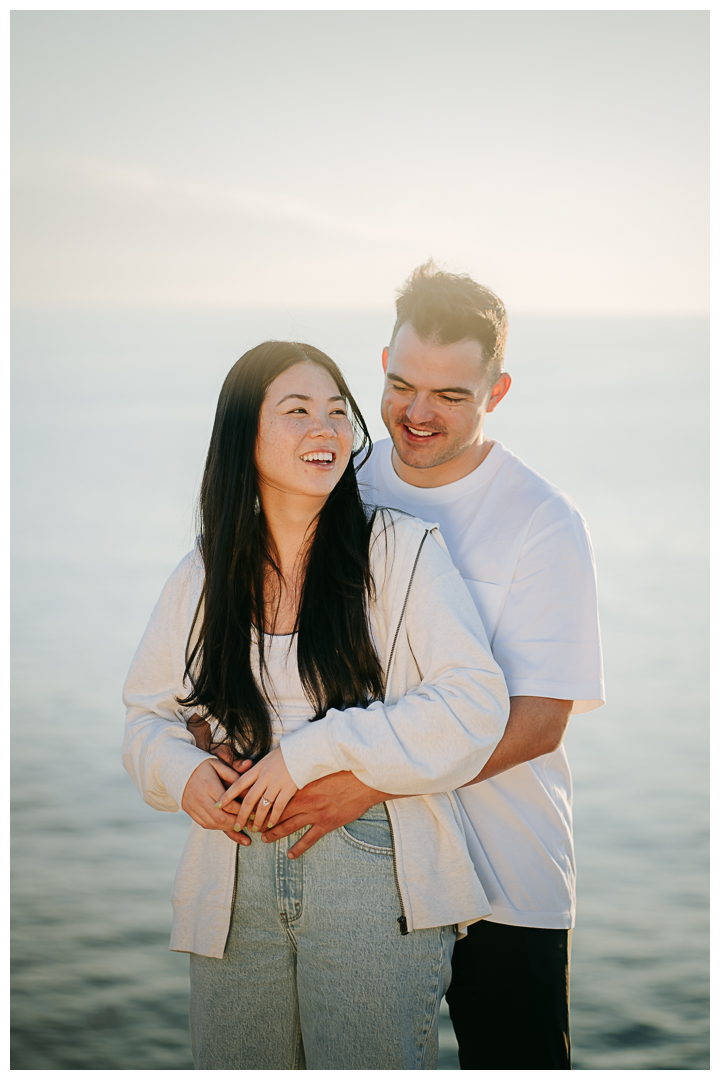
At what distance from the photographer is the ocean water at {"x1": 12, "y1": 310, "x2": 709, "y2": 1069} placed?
3443 mm

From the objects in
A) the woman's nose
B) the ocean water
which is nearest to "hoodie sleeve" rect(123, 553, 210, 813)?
the woman's nose

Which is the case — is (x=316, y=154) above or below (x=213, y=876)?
above

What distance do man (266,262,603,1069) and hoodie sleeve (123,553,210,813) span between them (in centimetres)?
58

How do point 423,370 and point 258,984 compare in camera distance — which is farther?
point 423,370

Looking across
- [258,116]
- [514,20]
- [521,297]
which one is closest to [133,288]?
[521,297]

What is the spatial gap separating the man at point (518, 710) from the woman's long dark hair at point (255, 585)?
0.30 metres

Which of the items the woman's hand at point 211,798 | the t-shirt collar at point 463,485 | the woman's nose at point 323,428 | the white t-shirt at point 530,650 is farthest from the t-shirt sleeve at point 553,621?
the woman's hand at point 211,798

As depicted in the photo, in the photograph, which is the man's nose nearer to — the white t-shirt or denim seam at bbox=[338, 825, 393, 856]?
the white t-shirt

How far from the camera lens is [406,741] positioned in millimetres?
1570

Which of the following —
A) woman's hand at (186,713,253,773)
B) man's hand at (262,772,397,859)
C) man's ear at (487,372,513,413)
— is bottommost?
man's hand at (262,772,397,859)

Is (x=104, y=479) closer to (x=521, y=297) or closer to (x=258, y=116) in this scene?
(x=521, y=297)

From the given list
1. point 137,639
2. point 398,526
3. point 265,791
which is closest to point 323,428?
point 398,526

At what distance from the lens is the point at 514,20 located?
112 inches

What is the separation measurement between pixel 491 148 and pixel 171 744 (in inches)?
165
